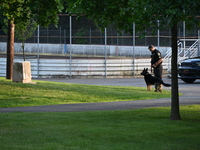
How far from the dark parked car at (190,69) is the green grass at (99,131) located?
1266 centimetres

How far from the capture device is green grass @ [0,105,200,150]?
328 inches

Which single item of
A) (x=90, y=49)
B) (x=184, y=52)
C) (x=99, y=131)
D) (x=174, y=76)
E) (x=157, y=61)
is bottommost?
(x=99, y=131)

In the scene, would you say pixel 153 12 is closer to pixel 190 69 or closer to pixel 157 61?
pixel 157 61

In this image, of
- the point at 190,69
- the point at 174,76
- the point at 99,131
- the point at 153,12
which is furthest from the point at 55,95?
the point at 153,12

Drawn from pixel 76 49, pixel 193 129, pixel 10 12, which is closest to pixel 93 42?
pixel 76 49

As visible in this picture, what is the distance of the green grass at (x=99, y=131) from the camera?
834cm

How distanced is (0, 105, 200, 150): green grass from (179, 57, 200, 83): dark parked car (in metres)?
12.7

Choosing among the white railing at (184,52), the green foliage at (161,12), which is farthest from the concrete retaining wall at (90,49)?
the green foliage at (161,12)

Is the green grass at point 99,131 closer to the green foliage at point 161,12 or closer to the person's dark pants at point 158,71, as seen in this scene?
the green foliage at point 161,12

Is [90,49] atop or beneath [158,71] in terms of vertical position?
atop

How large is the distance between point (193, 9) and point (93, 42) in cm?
2324

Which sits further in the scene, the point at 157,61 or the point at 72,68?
the point at 72,68

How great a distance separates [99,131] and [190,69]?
16.9 m

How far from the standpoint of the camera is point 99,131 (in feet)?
32.3
